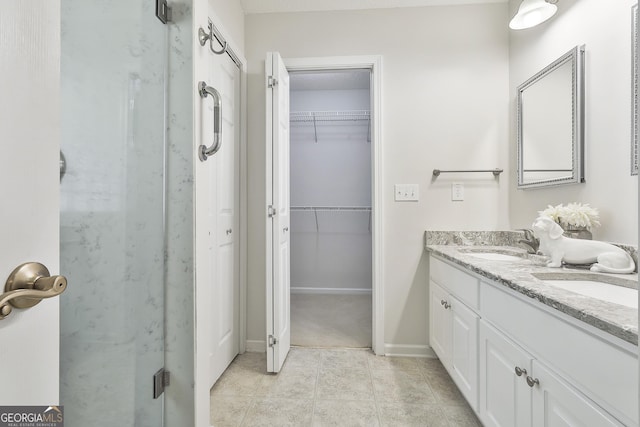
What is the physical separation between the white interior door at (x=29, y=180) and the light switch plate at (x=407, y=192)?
6.53ft

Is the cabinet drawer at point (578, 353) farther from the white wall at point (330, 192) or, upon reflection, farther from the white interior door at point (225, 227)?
the white wall at point (330, 192)

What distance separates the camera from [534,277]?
3.71 ft

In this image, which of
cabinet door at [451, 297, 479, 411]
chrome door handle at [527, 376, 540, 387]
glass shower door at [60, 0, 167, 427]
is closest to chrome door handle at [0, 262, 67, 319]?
glass shower door at [60, 0, 167, 427]

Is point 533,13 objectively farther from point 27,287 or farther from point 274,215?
point 27,287

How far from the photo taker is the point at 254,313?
2.29 meters

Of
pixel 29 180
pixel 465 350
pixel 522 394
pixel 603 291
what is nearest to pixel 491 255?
pixel 465 350

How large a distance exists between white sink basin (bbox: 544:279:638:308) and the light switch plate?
110 cm

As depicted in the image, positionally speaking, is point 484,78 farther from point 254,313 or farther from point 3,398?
point 3,398

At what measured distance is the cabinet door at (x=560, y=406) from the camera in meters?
0.72

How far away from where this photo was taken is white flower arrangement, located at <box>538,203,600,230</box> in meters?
1.37

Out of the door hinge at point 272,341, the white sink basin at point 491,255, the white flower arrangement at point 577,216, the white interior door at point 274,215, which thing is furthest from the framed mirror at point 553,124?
the door hinge at point 272,341

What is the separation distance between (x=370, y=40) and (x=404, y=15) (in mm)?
297

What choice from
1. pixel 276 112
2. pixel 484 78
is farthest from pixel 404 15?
pixel 276 112

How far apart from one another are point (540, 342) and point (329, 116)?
3.31 m
